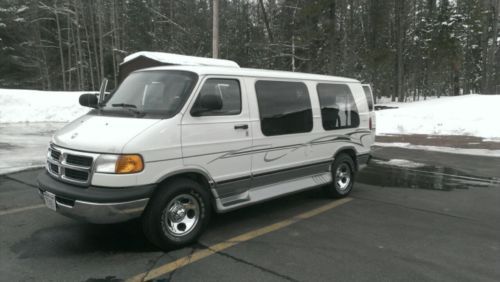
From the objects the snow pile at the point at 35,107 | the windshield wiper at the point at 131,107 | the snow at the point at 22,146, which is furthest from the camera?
the snow pile at the point at 35,107

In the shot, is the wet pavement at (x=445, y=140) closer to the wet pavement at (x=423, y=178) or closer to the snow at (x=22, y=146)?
the wet pavement at (x=423, y=178)

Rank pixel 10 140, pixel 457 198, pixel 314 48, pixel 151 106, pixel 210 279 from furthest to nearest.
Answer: pixel 314 48 → pixel 10 140 → pixel 457 198 → pixel 151 106 → pixel 210 279

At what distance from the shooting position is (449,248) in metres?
4.89

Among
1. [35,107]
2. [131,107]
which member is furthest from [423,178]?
[35,107]

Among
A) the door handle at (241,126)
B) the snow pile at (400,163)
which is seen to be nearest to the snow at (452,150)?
the snow pile at (400,163)

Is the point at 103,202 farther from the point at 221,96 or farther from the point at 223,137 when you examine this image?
the point at 221,96

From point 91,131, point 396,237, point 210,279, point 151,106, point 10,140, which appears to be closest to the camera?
point 210,279

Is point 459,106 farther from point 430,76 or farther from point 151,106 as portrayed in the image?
point 430,76

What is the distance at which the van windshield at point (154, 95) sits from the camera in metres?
4.72

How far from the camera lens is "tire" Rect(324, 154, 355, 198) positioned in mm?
7059

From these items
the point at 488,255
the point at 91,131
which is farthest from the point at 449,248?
the point at 91,131

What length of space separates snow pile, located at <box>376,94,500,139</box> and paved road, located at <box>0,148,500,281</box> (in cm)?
1184

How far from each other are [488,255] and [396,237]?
102cm

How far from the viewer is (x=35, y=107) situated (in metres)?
21.3
